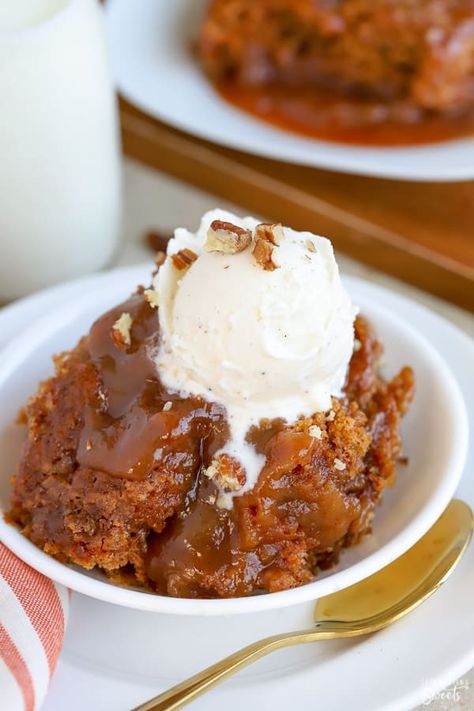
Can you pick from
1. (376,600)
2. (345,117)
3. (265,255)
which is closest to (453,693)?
(376,600)

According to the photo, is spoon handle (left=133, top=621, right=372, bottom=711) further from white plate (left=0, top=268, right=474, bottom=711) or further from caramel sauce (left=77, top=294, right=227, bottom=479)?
caramel sauce (left=77, top=294, right=227, bottom=479)

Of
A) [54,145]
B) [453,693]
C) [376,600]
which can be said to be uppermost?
[54,145]

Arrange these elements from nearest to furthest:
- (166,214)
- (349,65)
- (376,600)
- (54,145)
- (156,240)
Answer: (376,600), (54,145), (156,240), (166,214), (349,65)

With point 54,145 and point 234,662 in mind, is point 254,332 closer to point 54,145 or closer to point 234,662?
point 234,662

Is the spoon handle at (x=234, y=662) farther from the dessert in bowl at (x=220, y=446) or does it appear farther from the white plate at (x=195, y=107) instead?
the white plate at (x=195, y=107)

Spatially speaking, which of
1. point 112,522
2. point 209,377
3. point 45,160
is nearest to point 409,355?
point 209,377

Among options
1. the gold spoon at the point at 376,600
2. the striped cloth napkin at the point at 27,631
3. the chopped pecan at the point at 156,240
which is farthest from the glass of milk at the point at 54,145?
the gold spoon at the point at 376,600

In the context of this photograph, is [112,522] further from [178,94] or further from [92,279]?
[178,94]
